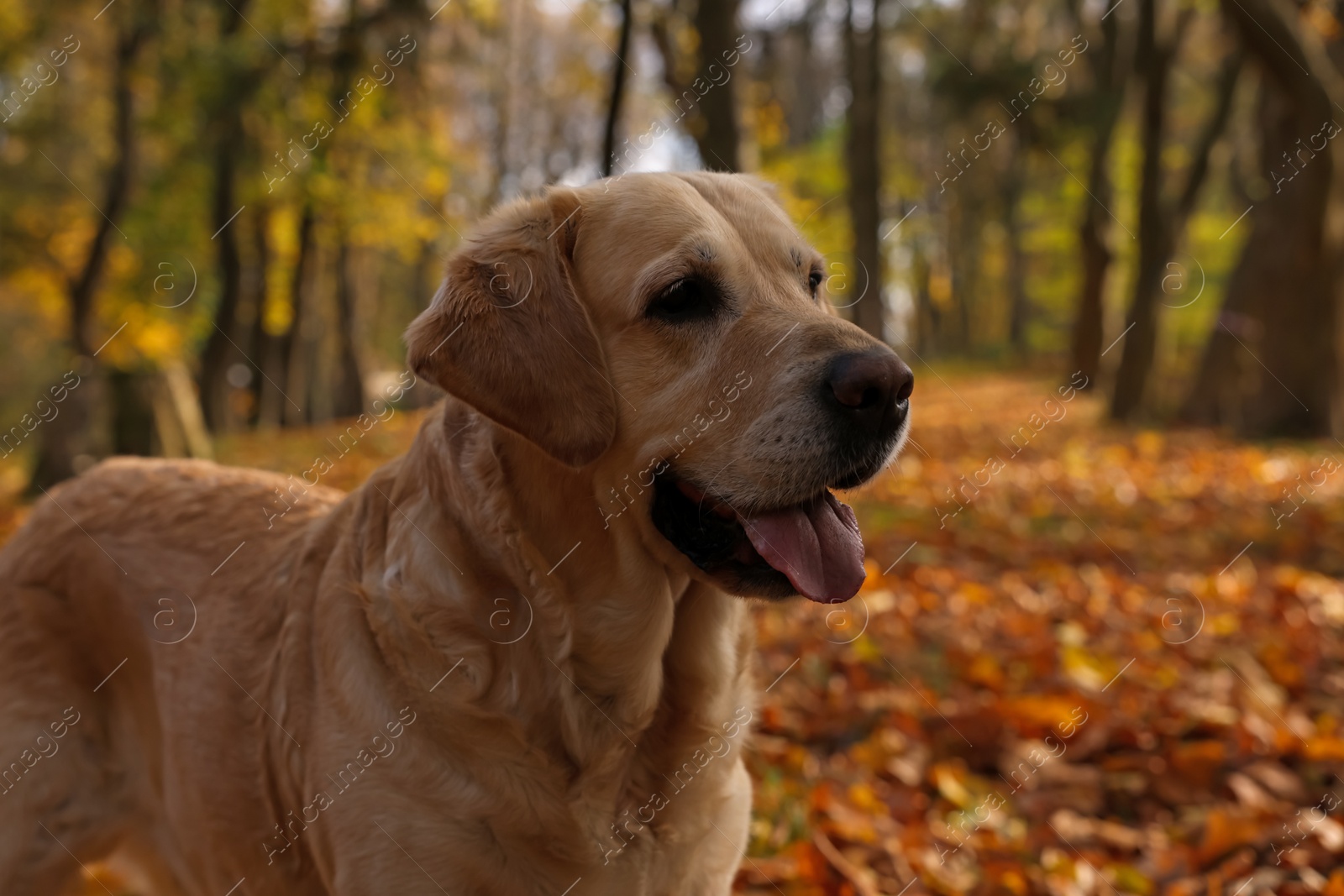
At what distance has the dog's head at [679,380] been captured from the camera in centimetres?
241

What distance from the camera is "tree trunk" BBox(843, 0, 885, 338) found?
13.9m

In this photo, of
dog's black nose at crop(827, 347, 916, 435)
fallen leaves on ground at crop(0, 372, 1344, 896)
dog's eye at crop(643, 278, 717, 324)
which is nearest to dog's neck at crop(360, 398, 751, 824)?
dog's eye at crop(643, 278, 717, 324)

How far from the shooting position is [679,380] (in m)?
2.56

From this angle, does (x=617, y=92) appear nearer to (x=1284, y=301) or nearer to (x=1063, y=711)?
(x=1063, y=711)

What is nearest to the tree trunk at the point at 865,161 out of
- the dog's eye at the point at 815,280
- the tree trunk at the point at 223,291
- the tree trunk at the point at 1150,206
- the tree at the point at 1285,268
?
the tree trunk at the point at 1150,206

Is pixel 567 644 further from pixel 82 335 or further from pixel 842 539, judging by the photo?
pixel 82 335

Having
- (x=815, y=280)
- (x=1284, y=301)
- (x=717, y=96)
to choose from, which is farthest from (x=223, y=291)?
(x=815, y=280)

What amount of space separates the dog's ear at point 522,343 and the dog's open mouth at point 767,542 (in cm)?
28

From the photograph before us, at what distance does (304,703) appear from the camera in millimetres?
2508

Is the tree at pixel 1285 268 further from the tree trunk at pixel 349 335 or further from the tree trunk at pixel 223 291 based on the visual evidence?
the tree trunk at pixel 349 335

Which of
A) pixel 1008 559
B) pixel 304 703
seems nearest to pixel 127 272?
pixel 1008 559

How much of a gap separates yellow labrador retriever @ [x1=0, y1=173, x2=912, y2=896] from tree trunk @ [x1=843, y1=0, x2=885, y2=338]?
10842mm

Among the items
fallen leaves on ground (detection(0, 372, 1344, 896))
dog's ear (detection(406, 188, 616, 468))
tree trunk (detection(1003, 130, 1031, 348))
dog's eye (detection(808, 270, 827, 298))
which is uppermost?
dog's ear (detection(406, 188, 616, 468))

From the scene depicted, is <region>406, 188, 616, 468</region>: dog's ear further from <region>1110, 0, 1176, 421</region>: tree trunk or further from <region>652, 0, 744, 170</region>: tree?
<region>1110, 0, 1176, 421</region>: tree trunk
